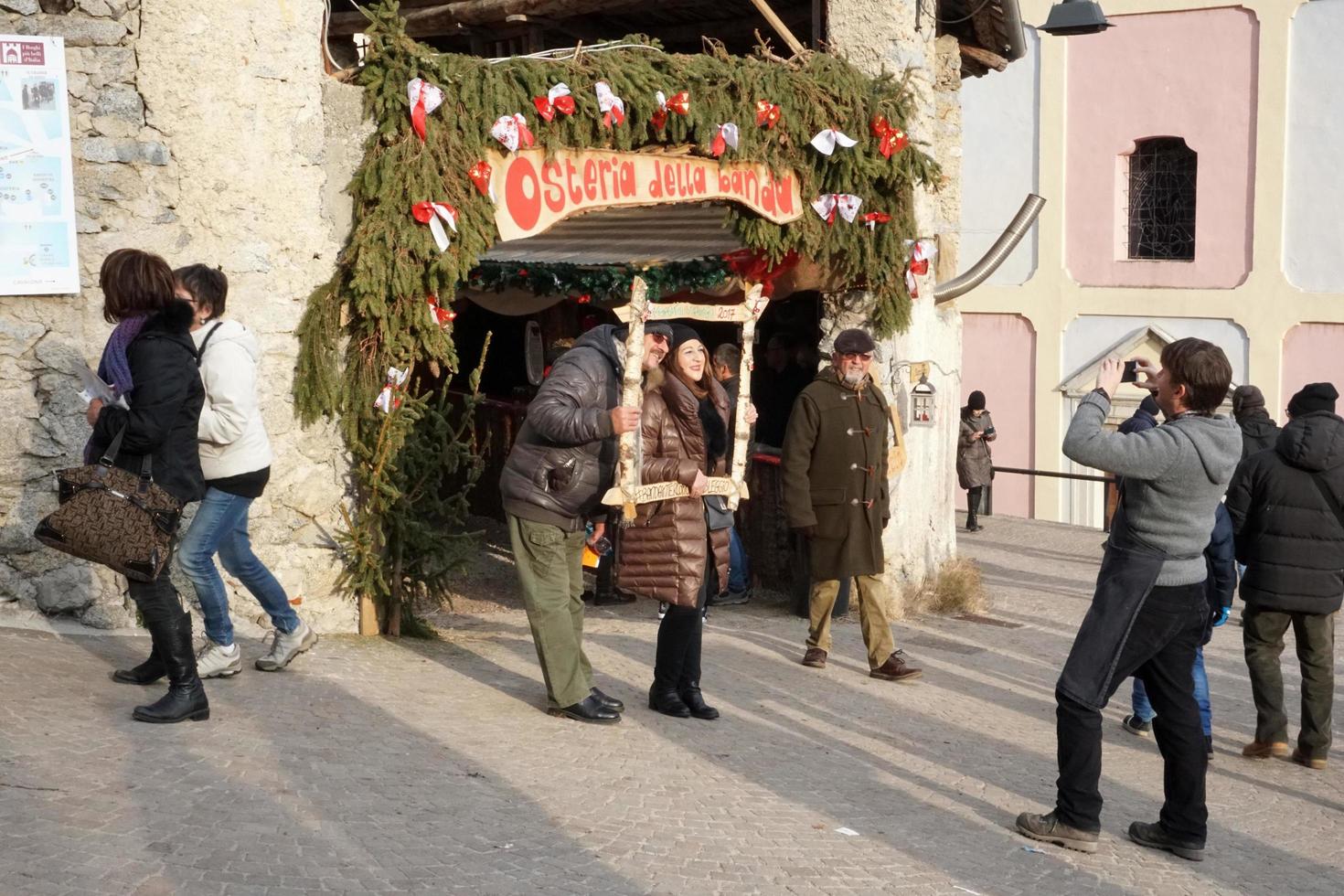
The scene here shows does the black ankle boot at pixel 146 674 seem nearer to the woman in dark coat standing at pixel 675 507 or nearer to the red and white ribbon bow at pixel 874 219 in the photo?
the woman in dark coat standing at pixel 675 507

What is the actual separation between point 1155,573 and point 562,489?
228 centimetres

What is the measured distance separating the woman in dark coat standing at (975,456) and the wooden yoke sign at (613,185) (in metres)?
6.58

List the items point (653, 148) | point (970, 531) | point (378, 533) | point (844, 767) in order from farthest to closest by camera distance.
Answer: point (970, 531), point (653, 148), point (378, 533), point (844, 767)

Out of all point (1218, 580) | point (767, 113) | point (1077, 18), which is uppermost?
point (1077, 18)

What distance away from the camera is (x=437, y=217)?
23.9ft

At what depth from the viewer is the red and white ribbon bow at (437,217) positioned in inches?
285

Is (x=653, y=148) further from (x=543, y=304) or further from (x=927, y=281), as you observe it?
(x=543, y=304)

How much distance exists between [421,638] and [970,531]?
27.7 ft

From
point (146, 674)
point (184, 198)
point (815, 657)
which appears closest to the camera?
point (146, 674)

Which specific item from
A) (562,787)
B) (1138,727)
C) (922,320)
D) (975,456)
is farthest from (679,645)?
(975,456)

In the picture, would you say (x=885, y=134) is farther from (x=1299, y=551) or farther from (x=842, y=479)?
A: (x=1299, y=551)

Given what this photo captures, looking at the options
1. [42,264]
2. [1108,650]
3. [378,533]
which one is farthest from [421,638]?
[1108,650]

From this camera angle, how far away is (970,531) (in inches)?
599

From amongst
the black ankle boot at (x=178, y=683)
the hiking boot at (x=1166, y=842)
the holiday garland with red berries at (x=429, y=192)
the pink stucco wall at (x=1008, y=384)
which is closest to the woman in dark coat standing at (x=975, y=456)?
the pink stucco wall at (x=1008, y=384)
